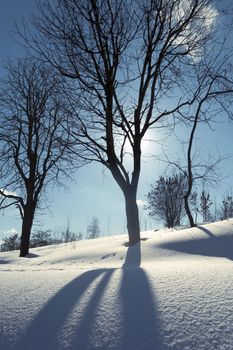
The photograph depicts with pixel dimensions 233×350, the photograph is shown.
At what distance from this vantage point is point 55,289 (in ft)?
11.2

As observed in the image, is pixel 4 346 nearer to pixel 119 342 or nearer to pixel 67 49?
pixel 119 342

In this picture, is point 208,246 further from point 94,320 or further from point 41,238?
point 41,238

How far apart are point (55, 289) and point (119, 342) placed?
1.21 m

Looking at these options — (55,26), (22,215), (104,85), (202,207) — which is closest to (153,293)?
(104,85)

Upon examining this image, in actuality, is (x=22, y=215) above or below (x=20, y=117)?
below

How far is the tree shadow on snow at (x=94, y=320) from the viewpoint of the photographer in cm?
238

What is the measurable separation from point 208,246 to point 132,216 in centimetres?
274

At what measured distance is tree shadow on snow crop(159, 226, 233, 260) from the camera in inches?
267

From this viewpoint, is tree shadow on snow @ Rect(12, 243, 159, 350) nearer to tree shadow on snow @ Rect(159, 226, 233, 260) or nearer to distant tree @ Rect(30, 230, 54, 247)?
tree shadow on snow @ Rect(159, 226, 233, 260)

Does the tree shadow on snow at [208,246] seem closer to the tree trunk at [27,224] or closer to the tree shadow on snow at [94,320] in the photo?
the tree shadow on snow at [94,320]

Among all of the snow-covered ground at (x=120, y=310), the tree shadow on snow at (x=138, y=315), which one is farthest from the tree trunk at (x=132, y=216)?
the tree shadow on snow at (x=138, y=315)

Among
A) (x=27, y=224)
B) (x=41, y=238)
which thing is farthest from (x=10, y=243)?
(x=27, y=224)

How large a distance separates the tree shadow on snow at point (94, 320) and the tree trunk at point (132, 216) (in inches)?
234

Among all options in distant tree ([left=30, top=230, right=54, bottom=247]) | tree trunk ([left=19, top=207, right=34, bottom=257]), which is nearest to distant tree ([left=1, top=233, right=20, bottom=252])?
distant tree ([left=30, top=230, right=54, bottom=247])
